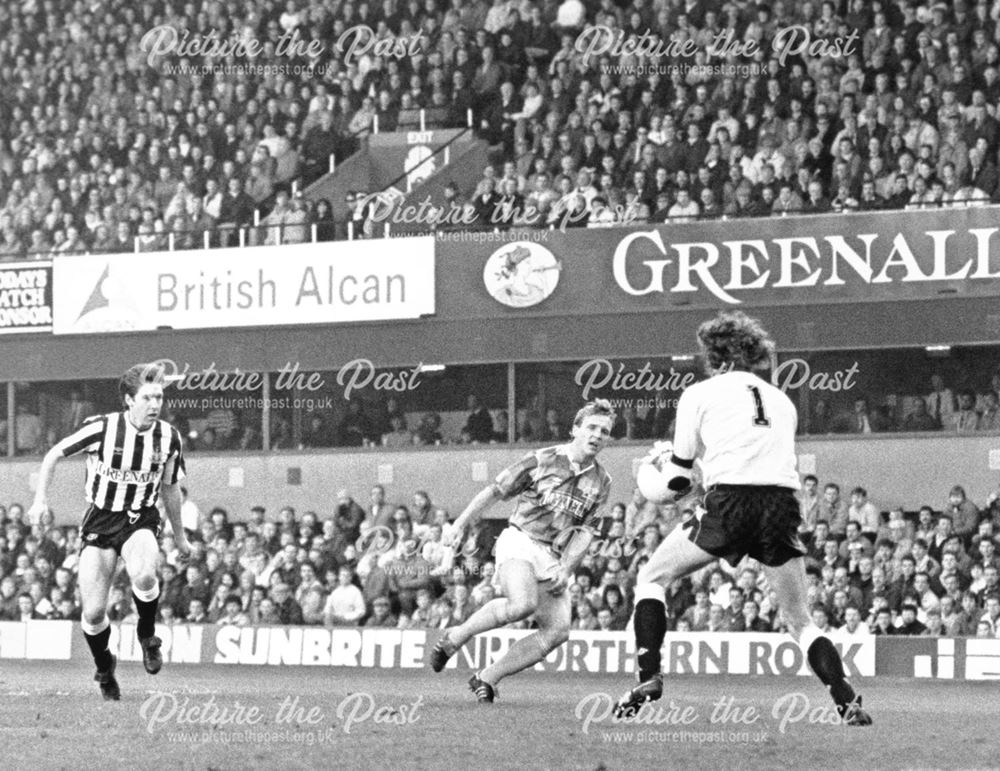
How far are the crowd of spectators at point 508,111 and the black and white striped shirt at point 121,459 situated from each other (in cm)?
1137

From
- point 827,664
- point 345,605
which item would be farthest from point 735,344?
point 345,605

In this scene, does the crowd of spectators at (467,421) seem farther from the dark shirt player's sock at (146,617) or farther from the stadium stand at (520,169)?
the dark shirt player's sock at (146,617)

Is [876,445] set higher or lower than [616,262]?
lower

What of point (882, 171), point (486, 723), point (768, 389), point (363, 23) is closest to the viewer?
point (768, 389)

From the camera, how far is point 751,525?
8.98 meters

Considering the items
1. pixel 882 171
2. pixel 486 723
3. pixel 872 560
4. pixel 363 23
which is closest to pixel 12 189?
pixel 363 23

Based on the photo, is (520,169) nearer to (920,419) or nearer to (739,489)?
(920,419)

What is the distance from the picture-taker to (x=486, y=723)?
395 inches

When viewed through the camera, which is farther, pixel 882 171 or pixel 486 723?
pixel 882 171

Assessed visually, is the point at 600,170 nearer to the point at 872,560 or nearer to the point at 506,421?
the point at 506,421

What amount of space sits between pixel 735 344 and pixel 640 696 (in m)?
1.77

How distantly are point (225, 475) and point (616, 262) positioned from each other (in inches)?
254

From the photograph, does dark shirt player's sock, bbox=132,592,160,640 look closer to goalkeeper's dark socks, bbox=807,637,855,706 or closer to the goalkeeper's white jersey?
the goalkeeper's white jersey

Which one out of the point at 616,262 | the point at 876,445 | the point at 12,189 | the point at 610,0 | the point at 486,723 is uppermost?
the point at 610,0
